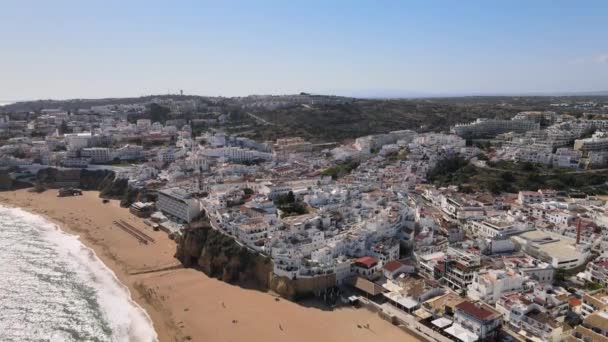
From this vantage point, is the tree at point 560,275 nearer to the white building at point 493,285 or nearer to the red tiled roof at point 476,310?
the white building at point 493,285

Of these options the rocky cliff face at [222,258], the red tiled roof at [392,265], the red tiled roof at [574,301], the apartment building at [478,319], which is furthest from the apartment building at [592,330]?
the rocky cliff face at [222,258]

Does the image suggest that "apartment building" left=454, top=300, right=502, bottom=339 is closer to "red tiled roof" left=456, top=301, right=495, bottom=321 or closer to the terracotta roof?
"red tiled roof" left=456, top=301, right=495, bottom=321

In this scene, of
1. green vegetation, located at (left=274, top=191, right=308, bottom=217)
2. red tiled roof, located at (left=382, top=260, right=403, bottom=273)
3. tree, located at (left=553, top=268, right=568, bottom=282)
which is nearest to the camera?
tree, located at (left=553, top=268, right=568, bottom=282)

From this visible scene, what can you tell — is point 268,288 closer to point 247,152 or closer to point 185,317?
point 185,317

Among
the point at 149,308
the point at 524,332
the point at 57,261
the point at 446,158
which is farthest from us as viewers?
the point at 446,158

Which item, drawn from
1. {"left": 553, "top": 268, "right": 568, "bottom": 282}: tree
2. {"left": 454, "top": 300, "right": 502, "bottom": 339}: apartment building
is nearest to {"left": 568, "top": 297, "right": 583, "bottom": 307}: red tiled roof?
{"left": 553, "top": 268, "right": 568, "bottom": 282}: tree

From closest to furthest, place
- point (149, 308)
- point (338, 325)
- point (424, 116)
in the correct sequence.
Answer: point (338, 325) → point (149, 308) → point (424, 116)

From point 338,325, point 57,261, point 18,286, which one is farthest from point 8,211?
point 338,325
